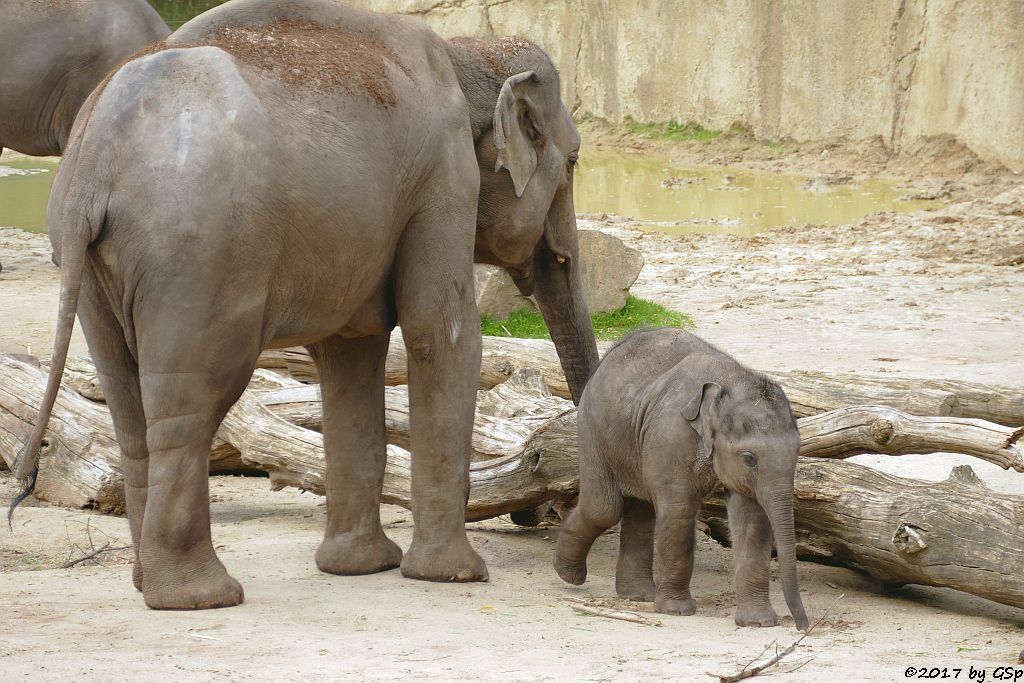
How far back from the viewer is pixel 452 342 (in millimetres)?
4641

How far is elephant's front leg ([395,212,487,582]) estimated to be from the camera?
454 cm

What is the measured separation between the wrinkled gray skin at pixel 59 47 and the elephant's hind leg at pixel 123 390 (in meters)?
5.62

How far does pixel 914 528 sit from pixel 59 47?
275 inches

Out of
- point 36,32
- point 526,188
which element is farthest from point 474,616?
point 36,32

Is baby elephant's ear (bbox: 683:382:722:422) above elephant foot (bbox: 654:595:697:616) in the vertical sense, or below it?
above

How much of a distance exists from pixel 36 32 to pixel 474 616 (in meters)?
6.60

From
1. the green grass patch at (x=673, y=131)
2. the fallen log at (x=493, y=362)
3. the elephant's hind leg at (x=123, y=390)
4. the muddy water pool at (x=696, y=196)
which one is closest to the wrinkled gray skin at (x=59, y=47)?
the fallen log at (x=493, y=362)

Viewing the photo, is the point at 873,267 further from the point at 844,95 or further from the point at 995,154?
the point at 844,95

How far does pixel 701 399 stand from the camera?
4.32 m

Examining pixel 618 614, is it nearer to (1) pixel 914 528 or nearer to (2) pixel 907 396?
(1) pixel 914 528

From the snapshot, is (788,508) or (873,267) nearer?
(788,508)

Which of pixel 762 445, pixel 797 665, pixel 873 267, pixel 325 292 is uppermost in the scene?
pixel 325 292

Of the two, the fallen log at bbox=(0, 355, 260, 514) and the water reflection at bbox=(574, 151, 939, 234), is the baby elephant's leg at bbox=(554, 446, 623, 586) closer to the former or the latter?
the fallen log at bbox=(0, 355, 260, 514)

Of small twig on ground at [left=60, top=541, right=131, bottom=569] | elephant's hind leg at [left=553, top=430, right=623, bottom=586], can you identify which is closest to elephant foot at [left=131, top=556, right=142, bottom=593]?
small twig on ground at [left=60, top=541, right=131, bottom=569]
